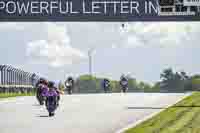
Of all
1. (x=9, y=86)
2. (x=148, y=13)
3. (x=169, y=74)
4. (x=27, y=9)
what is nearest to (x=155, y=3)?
(x=148, y=13)

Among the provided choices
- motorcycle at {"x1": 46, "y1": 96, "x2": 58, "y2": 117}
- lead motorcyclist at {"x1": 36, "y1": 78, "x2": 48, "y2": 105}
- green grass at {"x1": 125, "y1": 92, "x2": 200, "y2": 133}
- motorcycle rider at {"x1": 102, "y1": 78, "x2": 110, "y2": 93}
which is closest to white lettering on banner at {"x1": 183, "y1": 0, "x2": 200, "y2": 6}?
lead motorcyclist at {"x1": 36, "y1": 78, "x2": 48, "y2": 105}

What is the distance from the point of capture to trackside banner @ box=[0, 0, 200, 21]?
98.7 feet

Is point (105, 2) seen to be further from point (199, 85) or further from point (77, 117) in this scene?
point (199, 85)

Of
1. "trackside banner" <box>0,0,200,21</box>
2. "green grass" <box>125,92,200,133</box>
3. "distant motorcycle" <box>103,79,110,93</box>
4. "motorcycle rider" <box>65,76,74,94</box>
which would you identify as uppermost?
"trackside banner" <box>0,0,200,21</box>

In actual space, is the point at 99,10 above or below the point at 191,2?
below

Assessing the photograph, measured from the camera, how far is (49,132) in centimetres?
1628

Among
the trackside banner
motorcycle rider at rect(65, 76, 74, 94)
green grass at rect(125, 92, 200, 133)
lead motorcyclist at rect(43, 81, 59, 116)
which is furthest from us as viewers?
motorcycle rider at rect(65, 76, 74, 94)

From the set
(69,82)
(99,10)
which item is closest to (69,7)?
(99,10)

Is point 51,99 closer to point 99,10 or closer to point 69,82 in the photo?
point 99,10

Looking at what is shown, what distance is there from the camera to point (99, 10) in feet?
101

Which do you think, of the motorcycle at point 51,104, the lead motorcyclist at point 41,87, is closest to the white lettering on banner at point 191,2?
the lead motorcyclist at point 41,87

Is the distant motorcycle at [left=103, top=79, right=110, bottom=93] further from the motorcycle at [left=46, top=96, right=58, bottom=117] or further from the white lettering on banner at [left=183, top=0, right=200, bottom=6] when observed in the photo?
the motorcycle at [left=46, top=96, right=58, bottom=117]

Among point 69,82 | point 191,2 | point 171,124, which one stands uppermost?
point 191,2

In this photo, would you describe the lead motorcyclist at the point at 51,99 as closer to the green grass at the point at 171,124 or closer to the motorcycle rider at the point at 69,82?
the green grass at the point at 171,124
